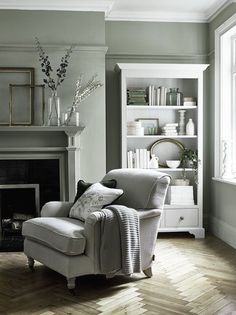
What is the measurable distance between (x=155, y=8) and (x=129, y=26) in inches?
15.6

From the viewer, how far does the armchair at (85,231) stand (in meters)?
3.29

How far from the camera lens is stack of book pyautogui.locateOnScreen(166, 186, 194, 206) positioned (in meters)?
5.35

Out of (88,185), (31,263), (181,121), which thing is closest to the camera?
(31,263)

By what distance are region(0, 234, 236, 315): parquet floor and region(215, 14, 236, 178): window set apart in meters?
1.32

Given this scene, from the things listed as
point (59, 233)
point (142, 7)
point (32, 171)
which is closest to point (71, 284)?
point (59, 233)

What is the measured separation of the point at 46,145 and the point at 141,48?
5.61 ft

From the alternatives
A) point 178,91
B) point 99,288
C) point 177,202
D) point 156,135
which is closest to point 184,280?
→ point 99,288

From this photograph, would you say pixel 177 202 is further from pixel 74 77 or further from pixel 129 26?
pixel 129 26

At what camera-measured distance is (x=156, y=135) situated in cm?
548

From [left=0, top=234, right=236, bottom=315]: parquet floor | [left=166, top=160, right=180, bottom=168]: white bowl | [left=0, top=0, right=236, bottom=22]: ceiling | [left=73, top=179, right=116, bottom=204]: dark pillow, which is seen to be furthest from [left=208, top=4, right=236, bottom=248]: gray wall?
[left=73, top=179, right=116, bottom=204]: dark pillow

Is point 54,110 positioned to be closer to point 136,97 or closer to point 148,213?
point 136,97

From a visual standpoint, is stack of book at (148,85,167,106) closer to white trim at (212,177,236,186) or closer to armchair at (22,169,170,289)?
white trim at (212,177,236,186)

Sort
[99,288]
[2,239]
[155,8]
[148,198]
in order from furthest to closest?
[155,8]
[2,239]
[148,198]
[99,288]

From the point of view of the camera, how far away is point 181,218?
17.5 ft
